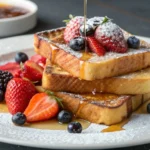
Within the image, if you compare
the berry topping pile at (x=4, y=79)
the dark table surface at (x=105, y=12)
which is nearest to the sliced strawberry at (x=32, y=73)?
the berry topping pile at (x=4, y=79)

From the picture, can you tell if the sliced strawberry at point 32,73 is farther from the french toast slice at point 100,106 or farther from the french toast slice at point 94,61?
the french toast slice at point 100,106

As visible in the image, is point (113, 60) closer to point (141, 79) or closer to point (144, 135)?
point (141, 79)

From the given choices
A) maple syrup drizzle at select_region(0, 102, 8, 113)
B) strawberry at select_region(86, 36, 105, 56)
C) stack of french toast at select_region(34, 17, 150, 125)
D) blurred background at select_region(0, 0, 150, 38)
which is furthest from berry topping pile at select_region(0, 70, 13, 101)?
blurred background at select_region(0, 0, 150, 38)

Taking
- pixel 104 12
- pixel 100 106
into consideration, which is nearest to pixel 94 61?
pixel 100 106

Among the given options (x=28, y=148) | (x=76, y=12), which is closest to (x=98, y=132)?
(x=28, y=148)

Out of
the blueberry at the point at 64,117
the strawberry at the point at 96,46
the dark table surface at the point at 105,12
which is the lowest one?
the dark table surface at the point at 105,12

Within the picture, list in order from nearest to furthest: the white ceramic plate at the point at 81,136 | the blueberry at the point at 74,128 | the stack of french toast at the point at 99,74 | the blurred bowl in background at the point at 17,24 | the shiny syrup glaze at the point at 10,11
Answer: the white ceramic plate at the point at 81,136, the blueberry at the point at 74,128, the stack of french toast at the point at 99,74, the blurred bowl in background at the point at 17,24, the shiny syrup glaze at the point at 10,11

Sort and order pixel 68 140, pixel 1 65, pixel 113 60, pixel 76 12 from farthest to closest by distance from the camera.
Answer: pixel 76 12 → pixel 1 65 → pixel 113 60 → pixel 68 140
